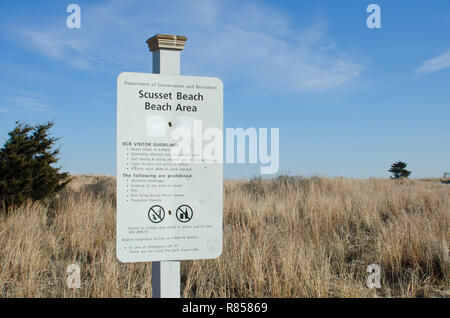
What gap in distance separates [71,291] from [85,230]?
7.05ft

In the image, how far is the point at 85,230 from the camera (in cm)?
613

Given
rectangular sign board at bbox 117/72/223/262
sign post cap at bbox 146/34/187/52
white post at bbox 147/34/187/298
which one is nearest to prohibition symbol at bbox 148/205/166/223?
rectangular sign board at bbox 117/72/223/262

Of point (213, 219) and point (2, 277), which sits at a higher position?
point (213, 219)

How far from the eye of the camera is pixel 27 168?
9125mm

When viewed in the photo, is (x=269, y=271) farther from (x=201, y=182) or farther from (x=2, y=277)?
(x=2, y=277)

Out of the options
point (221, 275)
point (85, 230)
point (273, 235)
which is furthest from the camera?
point (85, 230)

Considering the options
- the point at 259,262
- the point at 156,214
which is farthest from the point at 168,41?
the point at 259,262

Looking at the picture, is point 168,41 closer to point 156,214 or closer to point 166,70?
point 166,70

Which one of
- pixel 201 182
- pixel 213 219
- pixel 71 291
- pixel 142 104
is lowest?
pixel 71 291

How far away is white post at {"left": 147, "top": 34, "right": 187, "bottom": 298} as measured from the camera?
2.88 meters

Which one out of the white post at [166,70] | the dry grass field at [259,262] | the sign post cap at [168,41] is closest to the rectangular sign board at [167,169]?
the white post at [166,70]

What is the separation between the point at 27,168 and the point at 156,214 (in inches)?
304
